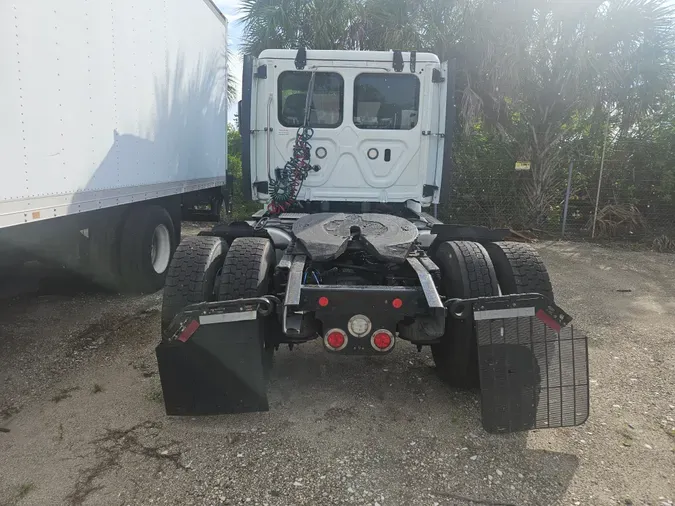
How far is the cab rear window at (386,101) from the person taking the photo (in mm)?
5191

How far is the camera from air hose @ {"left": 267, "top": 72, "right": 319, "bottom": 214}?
524cm

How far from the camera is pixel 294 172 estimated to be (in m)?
5.30

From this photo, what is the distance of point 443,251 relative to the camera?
362cm

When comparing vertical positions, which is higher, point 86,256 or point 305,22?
point 305,22

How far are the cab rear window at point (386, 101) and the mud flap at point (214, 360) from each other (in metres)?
2.98

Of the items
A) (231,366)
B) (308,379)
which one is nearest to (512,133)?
(308,379)

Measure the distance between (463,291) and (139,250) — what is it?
160 inches

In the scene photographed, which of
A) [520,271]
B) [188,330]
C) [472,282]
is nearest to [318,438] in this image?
[188,330]

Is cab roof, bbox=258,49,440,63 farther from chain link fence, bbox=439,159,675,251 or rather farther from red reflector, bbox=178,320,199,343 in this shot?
chain link fence, bbox=439,159,675,251

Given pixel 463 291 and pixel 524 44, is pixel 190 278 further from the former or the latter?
pixel 524 44

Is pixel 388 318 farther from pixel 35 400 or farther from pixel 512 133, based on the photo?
pixel 512 133

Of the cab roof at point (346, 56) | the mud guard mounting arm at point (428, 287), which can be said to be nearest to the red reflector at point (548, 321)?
the mud guard mounting arm at point (428, 287)

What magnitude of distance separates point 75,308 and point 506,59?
8605 mm

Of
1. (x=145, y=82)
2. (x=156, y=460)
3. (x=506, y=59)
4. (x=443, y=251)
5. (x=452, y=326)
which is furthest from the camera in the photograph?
(x=506, y=59)
